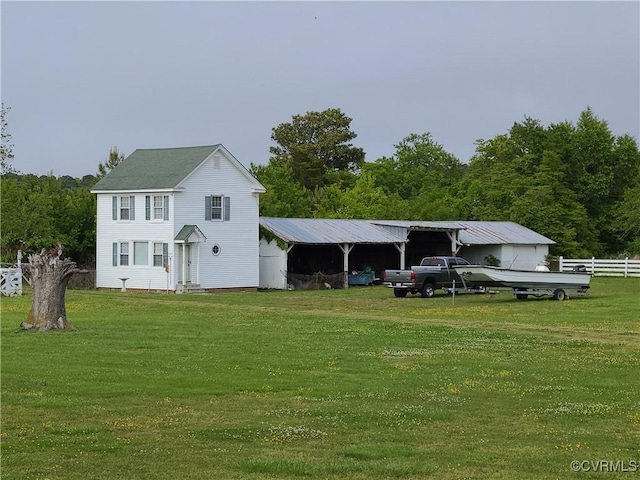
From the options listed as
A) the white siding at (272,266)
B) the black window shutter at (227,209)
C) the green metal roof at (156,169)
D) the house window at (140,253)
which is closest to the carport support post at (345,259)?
the white siding at (272,266)

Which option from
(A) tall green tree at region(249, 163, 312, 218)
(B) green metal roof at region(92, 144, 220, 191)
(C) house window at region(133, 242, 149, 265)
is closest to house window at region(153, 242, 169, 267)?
(C) house window at region(133, 242, 149, 265)

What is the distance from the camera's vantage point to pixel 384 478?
32.5 ft

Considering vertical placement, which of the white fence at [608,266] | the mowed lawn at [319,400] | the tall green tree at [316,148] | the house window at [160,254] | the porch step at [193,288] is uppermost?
the tall green tree at [316,148]

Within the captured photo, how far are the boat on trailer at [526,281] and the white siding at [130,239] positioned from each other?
15.1 metres

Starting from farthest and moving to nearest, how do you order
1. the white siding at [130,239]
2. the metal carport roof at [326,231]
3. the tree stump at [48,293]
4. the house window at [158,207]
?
the metal carport roof at [326,231]
the house window at [158,207]
the white siding at [130,239]
the tree stump at [48,293]

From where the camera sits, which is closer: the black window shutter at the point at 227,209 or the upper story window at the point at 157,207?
the upper story window at the point at 157,207

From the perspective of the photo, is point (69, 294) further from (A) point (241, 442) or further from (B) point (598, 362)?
(A) point (241, 442)

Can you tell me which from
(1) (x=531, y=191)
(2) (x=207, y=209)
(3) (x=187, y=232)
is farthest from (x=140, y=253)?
(1) (x=531, y=191)

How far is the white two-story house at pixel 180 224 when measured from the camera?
4903 centimetres

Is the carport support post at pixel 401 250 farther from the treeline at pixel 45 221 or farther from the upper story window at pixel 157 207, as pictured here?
the treeline at pixel 45 221

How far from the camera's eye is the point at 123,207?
51344mm

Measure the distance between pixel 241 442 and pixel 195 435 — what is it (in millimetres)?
670

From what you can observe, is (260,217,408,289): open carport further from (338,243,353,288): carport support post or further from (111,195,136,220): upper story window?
(111,195,136,220): upper story window

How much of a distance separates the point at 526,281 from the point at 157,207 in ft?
61.7
